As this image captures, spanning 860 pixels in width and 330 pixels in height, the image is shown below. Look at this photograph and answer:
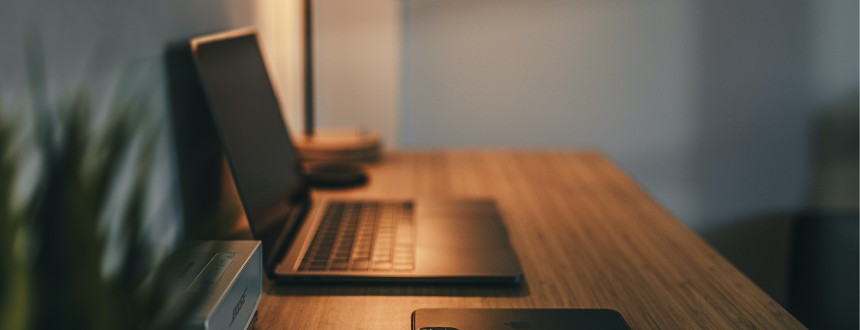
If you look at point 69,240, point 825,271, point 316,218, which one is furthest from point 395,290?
point 825,271

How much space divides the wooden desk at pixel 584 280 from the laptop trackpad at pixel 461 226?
32 millimetres

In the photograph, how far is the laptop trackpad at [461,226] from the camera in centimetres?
77

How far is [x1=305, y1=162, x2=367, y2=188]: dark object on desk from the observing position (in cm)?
113

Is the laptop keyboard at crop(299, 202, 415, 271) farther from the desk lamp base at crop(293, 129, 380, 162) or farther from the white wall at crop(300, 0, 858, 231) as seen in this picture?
the white wall at crop(300, 0, 858, 231)

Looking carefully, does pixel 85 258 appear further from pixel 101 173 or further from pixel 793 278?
pixel 793 278

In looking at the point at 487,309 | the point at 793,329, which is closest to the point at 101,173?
the point at 487,309

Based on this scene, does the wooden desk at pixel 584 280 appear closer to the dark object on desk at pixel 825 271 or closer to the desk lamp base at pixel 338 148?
the desk lamp base at pixel 338 148

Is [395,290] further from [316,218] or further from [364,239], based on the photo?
[316,218]

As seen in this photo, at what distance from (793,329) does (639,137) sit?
4.97 ft

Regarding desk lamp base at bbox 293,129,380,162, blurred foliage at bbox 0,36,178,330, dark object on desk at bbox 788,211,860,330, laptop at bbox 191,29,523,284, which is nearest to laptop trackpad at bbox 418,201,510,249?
laptop at bbox 191,29,523,284

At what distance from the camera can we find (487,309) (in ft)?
1.93

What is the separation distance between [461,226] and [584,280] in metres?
0.22

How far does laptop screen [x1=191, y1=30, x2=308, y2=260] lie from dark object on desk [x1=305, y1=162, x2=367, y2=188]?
108 mm

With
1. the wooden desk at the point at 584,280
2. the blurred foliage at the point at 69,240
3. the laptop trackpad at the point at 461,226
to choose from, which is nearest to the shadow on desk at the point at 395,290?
the wooden desk at the point at 584,280
